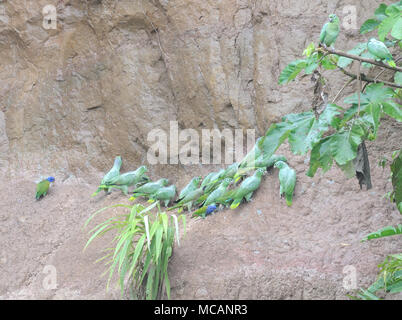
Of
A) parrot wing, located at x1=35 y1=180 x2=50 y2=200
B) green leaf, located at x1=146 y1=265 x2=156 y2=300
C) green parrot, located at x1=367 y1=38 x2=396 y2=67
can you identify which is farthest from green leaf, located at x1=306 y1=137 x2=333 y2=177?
parrot wing, located at x1=35 y1=180 x2=50 y2=200

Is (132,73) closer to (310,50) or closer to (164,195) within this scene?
(164,195)

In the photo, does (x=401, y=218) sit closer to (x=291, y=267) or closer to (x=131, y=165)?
(x=291, y=267)

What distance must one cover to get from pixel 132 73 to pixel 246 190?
2.17m

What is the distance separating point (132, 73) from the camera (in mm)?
5320

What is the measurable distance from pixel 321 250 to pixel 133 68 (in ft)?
9.96

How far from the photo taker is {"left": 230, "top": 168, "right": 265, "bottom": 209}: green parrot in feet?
13.1

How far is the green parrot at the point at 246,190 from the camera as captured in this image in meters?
3.99

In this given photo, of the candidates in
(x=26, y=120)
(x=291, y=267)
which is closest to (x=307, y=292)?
(x=291, y=267)

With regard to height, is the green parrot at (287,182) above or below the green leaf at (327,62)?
below

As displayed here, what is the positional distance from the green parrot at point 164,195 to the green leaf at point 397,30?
2.70 metres

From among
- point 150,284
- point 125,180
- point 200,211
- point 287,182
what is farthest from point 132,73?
point 150,284

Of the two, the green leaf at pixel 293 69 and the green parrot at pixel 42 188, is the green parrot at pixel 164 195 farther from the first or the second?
the green leaf at pixel 293 69

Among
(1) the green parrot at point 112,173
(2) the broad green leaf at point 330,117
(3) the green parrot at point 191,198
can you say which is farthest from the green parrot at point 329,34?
(1) the green parrot at point 112,173

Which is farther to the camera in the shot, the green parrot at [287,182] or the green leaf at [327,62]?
the green parrot at [287,182]
